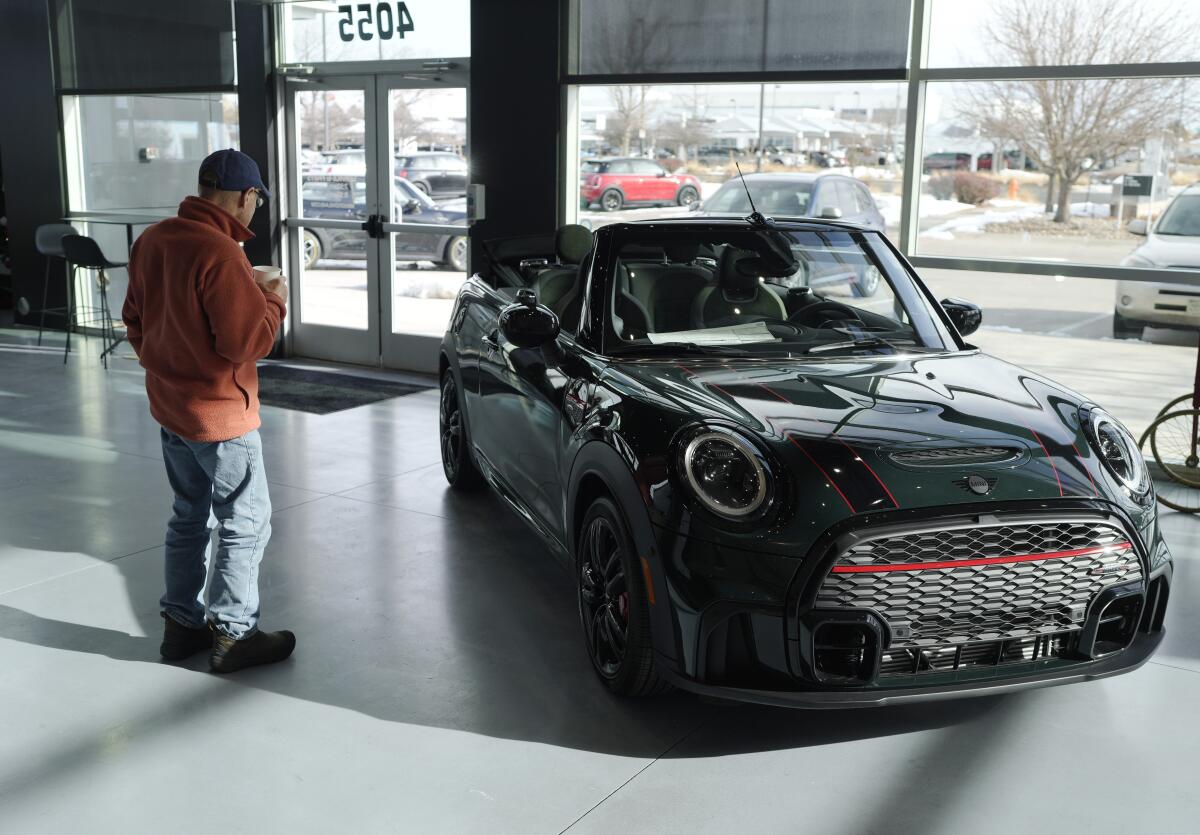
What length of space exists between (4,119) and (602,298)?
9328mm

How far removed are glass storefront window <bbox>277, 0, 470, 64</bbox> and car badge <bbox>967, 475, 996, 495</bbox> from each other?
242 inches

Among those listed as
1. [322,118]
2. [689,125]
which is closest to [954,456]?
[689,125]

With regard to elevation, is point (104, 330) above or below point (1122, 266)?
below

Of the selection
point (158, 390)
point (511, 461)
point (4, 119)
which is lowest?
point (511, 461)

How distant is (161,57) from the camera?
9414mm

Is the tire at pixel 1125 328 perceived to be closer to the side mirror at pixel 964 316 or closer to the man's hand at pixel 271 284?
the side mirror at pixel 964 316

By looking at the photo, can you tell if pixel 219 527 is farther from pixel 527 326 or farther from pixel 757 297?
pixel 757 297

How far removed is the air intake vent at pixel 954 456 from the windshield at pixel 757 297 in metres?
0.82

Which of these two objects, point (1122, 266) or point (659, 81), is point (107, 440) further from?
point (1122, 266)

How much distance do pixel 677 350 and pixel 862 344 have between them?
0.59 metres

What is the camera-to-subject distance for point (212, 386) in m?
3.12

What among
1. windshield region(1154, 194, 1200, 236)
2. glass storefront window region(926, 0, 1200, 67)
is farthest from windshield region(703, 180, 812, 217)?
windshield region(1154, 194, 1200, 236)

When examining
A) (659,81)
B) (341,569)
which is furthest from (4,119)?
(341,569)

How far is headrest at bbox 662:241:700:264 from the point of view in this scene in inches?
146
